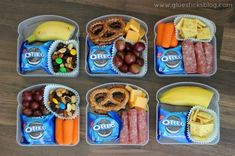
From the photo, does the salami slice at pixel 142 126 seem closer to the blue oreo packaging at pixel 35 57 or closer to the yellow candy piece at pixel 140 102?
the yellow candy piece at pixel 140 102

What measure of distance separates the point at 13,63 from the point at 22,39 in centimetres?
8

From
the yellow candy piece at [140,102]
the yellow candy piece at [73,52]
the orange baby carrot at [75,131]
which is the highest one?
the yellow candy piece at [73,52]

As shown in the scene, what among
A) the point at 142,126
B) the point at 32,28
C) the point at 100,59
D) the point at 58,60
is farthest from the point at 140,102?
the point at 32,28

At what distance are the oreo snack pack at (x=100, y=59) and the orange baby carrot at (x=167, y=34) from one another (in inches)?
6.5

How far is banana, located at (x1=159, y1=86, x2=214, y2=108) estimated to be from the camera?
1390 mm

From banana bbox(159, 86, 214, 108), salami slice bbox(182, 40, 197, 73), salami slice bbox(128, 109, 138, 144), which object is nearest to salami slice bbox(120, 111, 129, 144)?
salami slice bbox(128, 109, 138, 144)

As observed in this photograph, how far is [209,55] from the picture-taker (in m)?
1.40

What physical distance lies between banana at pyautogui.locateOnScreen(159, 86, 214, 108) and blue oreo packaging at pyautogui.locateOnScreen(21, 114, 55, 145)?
1.16 ft

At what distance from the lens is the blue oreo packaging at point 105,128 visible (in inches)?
54.2

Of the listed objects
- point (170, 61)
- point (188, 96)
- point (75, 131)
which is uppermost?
point (170, 61)

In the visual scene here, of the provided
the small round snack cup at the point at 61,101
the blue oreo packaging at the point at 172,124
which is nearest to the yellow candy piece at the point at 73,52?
the small round snack cup at the point at 61,101

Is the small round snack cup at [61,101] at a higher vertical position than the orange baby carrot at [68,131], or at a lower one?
higher

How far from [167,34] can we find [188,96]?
0.66 ft

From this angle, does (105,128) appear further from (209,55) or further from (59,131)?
(209,55)
